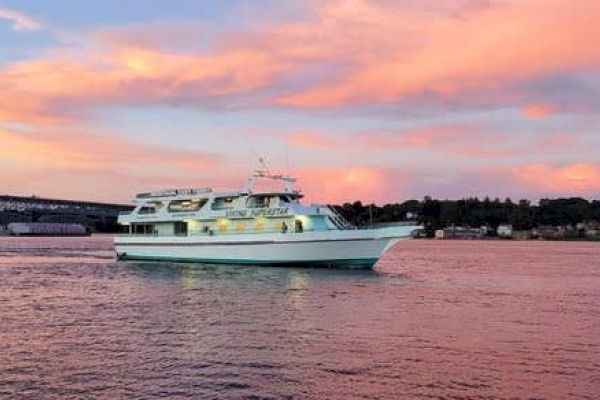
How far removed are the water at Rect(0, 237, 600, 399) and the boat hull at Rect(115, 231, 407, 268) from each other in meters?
12.4

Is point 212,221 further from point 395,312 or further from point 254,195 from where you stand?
point 395,312

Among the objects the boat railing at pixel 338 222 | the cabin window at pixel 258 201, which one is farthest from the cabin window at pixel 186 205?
the boat railing at pixel 338 222

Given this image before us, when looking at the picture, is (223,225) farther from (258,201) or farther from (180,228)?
(180,228)

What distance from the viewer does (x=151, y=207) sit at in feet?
258

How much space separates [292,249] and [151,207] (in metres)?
21.3

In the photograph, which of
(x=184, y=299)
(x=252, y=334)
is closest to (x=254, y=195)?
(x=184, y=299)

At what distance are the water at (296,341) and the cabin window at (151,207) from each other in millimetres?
28171

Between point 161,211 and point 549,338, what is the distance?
53597mm

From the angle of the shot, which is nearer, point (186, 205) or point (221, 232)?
point (221, 232)

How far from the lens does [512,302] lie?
135ft

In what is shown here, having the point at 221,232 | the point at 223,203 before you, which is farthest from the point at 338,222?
the point at 223,203

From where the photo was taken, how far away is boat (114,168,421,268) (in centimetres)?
6262

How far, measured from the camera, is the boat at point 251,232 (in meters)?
62.6

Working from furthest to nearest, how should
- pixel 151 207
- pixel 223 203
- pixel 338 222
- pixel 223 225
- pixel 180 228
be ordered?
pixel 151 207
pixel 180 228
pixel 223 203
pixel 223 225
pixel 338 222
